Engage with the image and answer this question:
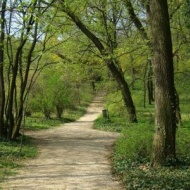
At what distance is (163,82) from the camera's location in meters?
9.09

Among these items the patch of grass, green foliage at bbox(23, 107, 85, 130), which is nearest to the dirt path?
the patch of grass

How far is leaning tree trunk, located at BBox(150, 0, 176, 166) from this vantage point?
29.7 ft

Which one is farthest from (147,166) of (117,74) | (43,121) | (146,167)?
(43,121)

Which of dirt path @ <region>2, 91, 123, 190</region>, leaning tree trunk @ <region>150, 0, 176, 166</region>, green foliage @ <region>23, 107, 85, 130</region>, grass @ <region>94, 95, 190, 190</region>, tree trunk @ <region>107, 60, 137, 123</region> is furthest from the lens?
green foliage @ <region>23, 107, 85, 130</region>

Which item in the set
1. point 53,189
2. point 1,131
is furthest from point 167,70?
point 1,131

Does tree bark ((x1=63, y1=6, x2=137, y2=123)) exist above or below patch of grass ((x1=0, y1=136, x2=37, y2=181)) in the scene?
above

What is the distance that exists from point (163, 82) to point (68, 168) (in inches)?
147

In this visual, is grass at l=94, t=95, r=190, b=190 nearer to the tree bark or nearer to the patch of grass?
the patch of grass

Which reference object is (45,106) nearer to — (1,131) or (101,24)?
(101,24)

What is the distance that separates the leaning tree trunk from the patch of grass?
4.22 metres

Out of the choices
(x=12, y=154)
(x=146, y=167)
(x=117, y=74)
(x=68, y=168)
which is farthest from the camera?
(x=117, y=74)

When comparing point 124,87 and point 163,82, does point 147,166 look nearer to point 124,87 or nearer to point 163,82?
point 163,82

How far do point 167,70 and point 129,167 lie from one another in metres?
2.87

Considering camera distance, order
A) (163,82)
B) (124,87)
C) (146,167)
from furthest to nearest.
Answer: (124,87) → (146,167) → (163,82)
